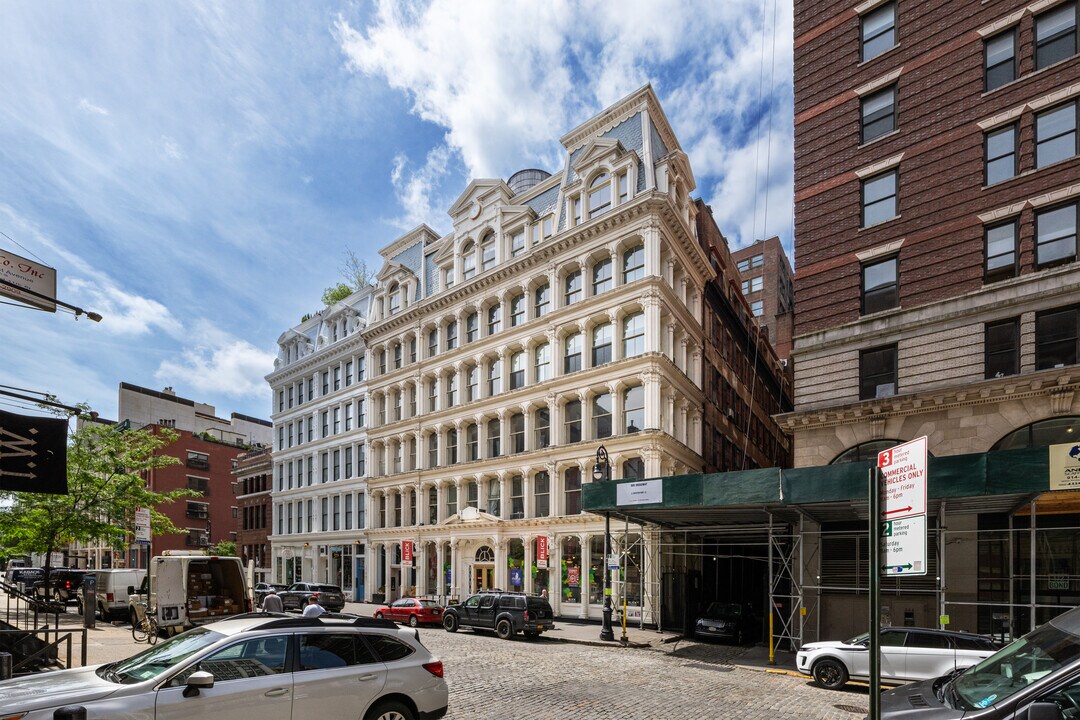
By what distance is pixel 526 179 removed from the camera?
42.9m

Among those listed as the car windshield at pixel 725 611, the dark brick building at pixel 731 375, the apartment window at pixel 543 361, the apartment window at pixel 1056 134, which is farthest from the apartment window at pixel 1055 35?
the apartment window at pixel 543 361

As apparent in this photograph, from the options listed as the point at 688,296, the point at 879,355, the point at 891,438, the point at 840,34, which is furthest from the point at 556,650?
the point at 840,34

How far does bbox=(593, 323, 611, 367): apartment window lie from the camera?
108 feet

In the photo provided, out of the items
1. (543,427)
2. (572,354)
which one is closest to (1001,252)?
(572,354)

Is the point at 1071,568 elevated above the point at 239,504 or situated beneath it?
elevated above

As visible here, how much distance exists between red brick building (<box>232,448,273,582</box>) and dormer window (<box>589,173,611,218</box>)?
127 ft

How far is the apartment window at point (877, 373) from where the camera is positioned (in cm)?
2316

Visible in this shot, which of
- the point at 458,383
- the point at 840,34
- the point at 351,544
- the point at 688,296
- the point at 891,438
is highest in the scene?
the point at 840,34

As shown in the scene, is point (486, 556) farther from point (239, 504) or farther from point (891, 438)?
point (239, 504)

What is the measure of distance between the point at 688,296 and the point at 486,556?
17.3 m

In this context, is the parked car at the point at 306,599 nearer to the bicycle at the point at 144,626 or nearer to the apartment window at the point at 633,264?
the bicycle at the point at 144,626

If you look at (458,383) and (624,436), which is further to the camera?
(458,383)

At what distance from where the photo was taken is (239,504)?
6297cm

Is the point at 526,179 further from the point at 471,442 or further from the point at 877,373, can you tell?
the point at 877,373
